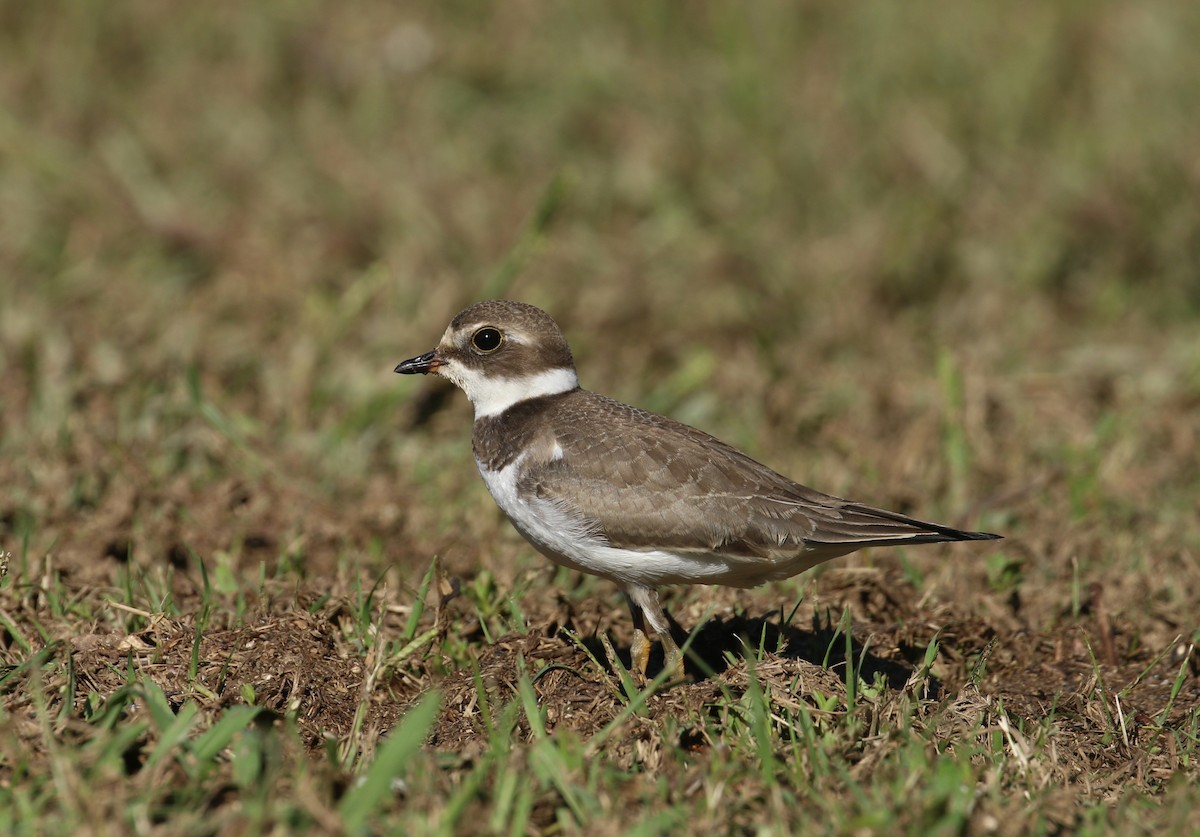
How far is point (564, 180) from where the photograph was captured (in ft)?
26.3

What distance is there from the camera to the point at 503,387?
5.70m

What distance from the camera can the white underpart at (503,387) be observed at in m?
5.70

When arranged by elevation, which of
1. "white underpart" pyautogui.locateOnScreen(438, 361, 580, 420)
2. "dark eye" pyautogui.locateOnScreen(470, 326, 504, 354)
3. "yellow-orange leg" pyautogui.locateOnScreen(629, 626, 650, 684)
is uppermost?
"dark eye" pyautogui.locateOnScreen(470, 326, 504, 354)

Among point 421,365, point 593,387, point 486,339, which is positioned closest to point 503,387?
point 486,339

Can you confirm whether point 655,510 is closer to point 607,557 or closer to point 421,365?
point 607,557

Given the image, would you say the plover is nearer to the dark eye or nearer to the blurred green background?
the dark eye

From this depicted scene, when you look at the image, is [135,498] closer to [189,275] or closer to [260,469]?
[260,469]

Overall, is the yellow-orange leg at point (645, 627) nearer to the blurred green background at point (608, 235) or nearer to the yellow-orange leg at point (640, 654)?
the yellow-orange leg at point (640, 654)

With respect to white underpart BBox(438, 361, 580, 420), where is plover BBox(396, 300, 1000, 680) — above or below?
below

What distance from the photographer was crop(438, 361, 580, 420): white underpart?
570cm

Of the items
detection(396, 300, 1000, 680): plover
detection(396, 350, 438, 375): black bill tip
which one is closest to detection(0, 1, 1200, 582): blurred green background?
detection(396, 350, 438, 375): black bill tip

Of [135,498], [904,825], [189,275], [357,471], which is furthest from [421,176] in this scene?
[904,825]

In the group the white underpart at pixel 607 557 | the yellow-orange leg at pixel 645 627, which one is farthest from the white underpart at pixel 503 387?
the yellow-orange leg at pixel 645 627

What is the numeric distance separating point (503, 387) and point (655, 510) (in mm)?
993
